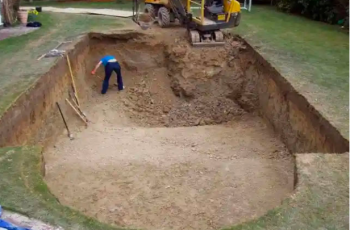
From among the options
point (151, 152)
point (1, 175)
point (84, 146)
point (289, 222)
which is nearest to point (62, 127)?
point (84, 146)

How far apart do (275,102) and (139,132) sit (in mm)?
3004

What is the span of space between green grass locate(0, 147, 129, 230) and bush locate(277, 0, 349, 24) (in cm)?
1161

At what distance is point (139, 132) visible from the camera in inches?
378

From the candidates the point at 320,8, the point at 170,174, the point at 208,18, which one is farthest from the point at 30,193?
the point at 320,8

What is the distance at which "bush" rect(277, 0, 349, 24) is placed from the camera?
14.6 metres

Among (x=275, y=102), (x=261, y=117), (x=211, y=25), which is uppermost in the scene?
(x=211, y=25)

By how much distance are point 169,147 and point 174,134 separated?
83 cm

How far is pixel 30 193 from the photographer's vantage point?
516 cm

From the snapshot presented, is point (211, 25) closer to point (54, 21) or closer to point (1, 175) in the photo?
point (54, 21)

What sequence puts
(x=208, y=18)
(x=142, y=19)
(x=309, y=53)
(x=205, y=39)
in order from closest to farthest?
(x=309, y=53) → (x=205, y=39) → (x=208, y=18) → (x=142, y=19)

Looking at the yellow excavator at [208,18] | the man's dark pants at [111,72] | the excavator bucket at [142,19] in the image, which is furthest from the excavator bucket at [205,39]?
the man's dark pants at [111,72]

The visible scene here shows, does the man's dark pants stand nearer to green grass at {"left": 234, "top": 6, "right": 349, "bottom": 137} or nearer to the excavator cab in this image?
the excavator cab

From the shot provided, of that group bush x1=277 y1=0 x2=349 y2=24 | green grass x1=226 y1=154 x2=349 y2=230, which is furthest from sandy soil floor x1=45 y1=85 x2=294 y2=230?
bush x1=277 y1=0 x2=349 y2=24

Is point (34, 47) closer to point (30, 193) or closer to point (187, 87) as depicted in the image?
point (187, 87)
